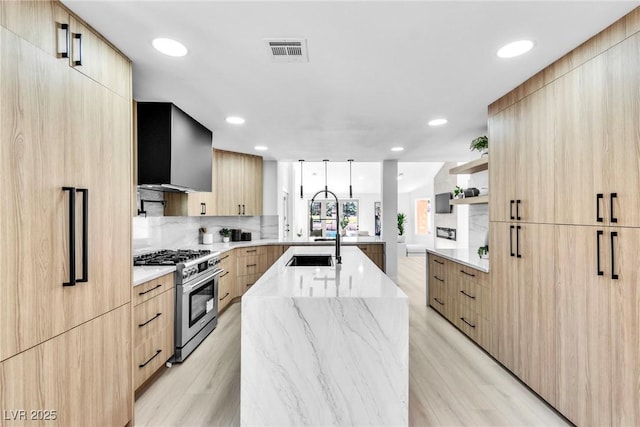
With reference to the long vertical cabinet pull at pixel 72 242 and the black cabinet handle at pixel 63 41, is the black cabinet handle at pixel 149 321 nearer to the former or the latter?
the long vertical cabinet pull at pixel 72 242

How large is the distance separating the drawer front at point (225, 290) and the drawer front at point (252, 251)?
1.41 feet

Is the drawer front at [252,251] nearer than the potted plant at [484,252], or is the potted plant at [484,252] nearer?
the potted plant at [484,252]

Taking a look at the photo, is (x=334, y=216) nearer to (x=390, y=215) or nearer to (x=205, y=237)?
(x=390, y=215)

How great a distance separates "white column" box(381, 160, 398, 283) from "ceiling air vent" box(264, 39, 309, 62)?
4.14m

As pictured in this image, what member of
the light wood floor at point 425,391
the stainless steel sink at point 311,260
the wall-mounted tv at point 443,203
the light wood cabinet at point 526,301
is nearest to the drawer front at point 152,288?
the light wood floor at point 425,391

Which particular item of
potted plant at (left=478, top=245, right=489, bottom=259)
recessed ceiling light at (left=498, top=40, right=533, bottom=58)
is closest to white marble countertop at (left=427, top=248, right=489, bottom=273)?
potted plant at (left=478, top=245, right=489, bottom=259)

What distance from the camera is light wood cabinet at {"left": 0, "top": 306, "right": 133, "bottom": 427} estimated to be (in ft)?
4.14

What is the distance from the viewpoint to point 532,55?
1938mm

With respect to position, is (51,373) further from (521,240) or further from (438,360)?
(521,240)

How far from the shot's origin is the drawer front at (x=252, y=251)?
4841mm

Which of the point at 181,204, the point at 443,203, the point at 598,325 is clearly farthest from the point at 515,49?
the point at 443,203

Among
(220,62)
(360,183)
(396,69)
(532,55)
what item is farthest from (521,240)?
(360,183)

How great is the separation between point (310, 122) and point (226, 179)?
6.83ft

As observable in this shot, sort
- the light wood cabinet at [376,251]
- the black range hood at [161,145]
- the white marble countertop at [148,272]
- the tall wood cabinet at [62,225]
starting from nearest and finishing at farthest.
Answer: the tall wood cabinet at [62,225], the white marble countertop at [148,272], the black range hood at [161,145], the light wood cabinet at [376,251]
